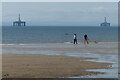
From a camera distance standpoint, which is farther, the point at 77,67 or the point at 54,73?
the point at 77,67

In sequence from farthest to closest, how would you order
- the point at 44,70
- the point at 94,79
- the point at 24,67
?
1. the point at 24,67
2. the point at 44,70
3. the point at 94,79

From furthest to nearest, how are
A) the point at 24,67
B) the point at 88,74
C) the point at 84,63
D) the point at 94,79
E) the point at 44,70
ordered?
the point at 84,63 < the point at 24,67 < the point at 44,70 < the point at 88,74 < the point at 94,79

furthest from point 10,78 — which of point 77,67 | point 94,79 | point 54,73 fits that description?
point 77,67

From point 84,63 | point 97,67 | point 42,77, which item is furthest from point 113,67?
point 42,77

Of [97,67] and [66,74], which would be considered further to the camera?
[97,67]

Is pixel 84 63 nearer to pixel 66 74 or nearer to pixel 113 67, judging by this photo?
pixel 113 67

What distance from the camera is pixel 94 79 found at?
1827 centimetres

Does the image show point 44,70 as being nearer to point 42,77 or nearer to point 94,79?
point 42,77

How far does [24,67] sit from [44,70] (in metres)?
1.82

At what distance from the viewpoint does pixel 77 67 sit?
2308 centimetres

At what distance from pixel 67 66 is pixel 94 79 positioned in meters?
5.45

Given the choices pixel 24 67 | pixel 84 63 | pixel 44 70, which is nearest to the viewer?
pixel 44 70

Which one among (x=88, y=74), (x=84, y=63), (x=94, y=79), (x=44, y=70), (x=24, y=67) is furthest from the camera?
(x=84, y=63)

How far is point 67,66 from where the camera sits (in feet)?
77.4
